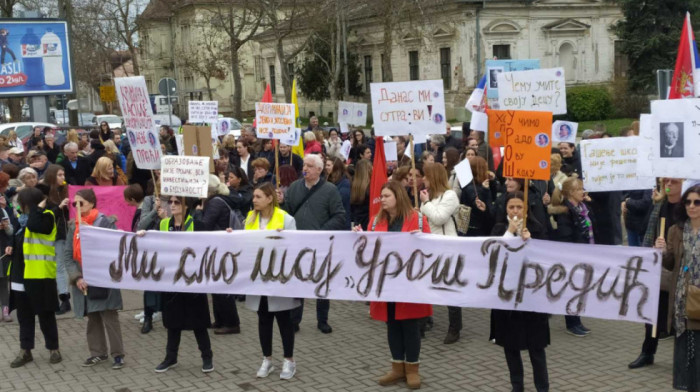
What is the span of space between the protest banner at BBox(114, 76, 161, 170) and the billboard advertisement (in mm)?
20657

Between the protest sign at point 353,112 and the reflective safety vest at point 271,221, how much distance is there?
10.5 metres

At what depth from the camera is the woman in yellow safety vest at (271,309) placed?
291 inches

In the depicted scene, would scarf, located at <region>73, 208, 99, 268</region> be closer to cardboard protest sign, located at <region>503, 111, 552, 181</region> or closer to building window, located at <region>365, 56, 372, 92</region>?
cardboard protest sign, located at <region>503, 111, 552, 181</region>

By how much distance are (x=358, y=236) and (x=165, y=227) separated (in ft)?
6.28

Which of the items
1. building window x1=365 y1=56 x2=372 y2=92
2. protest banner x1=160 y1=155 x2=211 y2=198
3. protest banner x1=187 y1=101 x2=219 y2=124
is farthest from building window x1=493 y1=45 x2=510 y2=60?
protest banner x1=160 y1=155 x2=211 y2=198

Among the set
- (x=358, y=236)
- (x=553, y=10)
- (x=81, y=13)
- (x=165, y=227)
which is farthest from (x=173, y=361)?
(x=81, y=13)

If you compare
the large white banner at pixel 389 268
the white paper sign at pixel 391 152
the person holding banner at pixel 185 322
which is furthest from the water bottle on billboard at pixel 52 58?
the person holding banner at pixel 185 322

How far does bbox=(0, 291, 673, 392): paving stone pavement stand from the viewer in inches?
284

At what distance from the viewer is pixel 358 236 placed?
24.0 feet

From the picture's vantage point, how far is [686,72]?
7855mm

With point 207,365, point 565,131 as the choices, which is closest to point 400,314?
point 207,365

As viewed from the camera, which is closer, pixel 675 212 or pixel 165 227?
pixel 675 212

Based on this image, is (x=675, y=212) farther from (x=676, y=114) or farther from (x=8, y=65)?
(x=8, y=65)

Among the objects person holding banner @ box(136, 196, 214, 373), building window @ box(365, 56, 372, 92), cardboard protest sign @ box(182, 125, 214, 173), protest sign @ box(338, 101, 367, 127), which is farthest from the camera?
building window @ box(365, 56, 372, 92)
